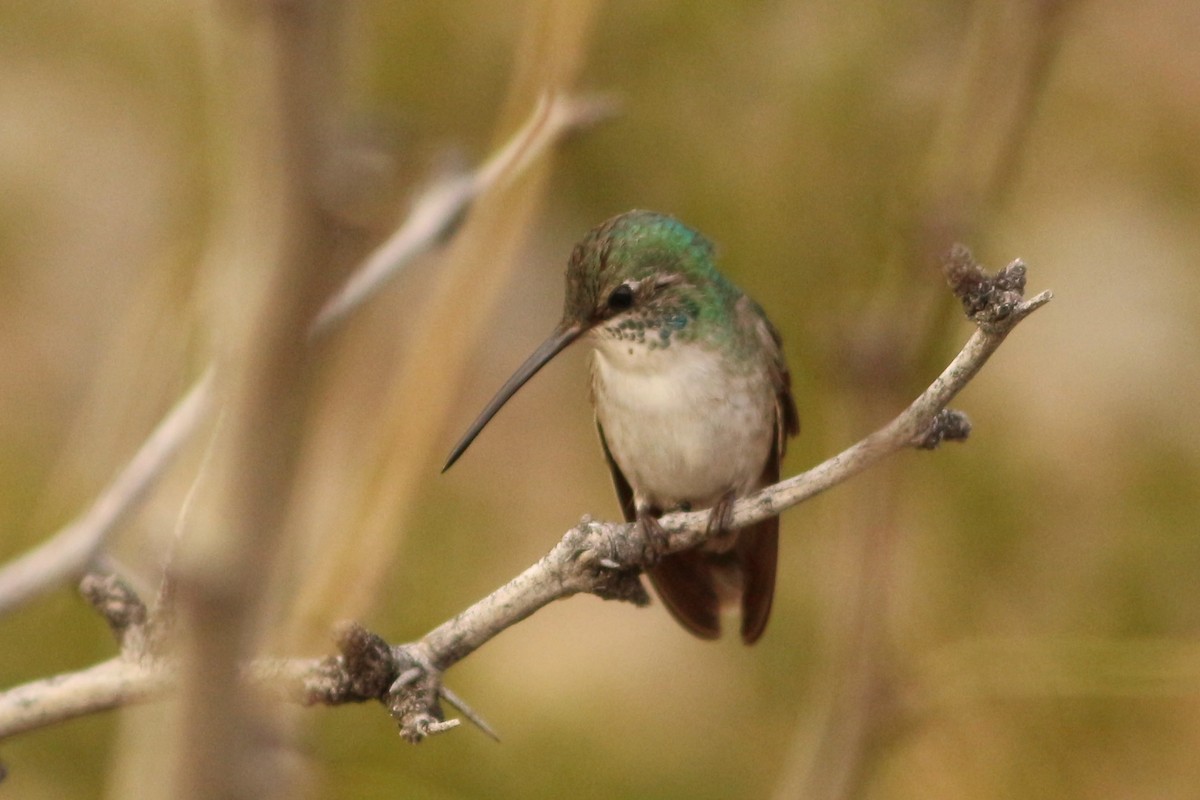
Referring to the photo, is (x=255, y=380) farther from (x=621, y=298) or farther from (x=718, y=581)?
(x=718, y=581)

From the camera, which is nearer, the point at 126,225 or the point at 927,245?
the point at 927,245

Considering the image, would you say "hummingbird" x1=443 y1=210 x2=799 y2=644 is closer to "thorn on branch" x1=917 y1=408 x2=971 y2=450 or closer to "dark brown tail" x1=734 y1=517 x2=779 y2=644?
"dark brown tail" x1=734 y1=517 x2=779 y2=644

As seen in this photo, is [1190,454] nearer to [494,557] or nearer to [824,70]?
[824,70]

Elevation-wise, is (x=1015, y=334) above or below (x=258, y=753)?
above

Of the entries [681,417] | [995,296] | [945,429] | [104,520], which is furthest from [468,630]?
[681,417]

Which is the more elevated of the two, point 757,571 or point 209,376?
point 757,571

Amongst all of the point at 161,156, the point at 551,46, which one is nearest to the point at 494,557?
the point at 161,156

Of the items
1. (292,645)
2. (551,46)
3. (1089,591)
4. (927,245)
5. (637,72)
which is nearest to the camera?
(927,245)
